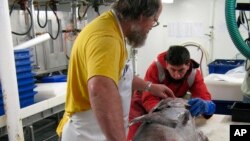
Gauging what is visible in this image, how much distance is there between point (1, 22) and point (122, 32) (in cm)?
111

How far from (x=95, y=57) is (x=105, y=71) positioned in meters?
0.07

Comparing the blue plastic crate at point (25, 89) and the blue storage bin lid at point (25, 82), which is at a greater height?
the blue storage bin lid at point (25, 82)

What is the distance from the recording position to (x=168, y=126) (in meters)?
1.46

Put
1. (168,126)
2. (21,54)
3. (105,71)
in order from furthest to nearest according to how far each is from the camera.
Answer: (21,54) < (168,126) < (105,71)

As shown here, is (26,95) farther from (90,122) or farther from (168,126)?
(168,126)

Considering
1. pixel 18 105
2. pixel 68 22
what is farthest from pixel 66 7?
pixel 18 105

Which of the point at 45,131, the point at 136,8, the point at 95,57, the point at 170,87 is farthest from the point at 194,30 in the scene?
the point at 95,57

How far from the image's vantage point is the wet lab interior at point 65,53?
6.54 feet

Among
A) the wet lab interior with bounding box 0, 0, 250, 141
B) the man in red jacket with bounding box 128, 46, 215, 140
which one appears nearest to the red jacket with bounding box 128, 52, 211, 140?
the man in red jacket with bounding box 128, 46, 215, 140

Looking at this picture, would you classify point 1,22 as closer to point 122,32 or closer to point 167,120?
point 122,32

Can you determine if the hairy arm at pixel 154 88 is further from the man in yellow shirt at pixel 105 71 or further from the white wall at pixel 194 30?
the white wall at pixel 194 30

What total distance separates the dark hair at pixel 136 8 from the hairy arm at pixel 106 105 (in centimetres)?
33

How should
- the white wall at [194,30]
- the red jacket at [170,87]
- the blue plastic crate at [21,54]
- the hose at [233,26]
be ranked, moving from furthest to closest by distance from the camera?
the white wall at [194,30] < the blue plastic crate at [21,54] < the red jacket at [170,87] < the hose at [233,26]

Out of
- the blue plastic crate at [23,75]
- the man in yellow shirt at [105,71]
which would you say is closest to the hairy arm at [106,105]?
the man in yellow shirt at [105,71]
